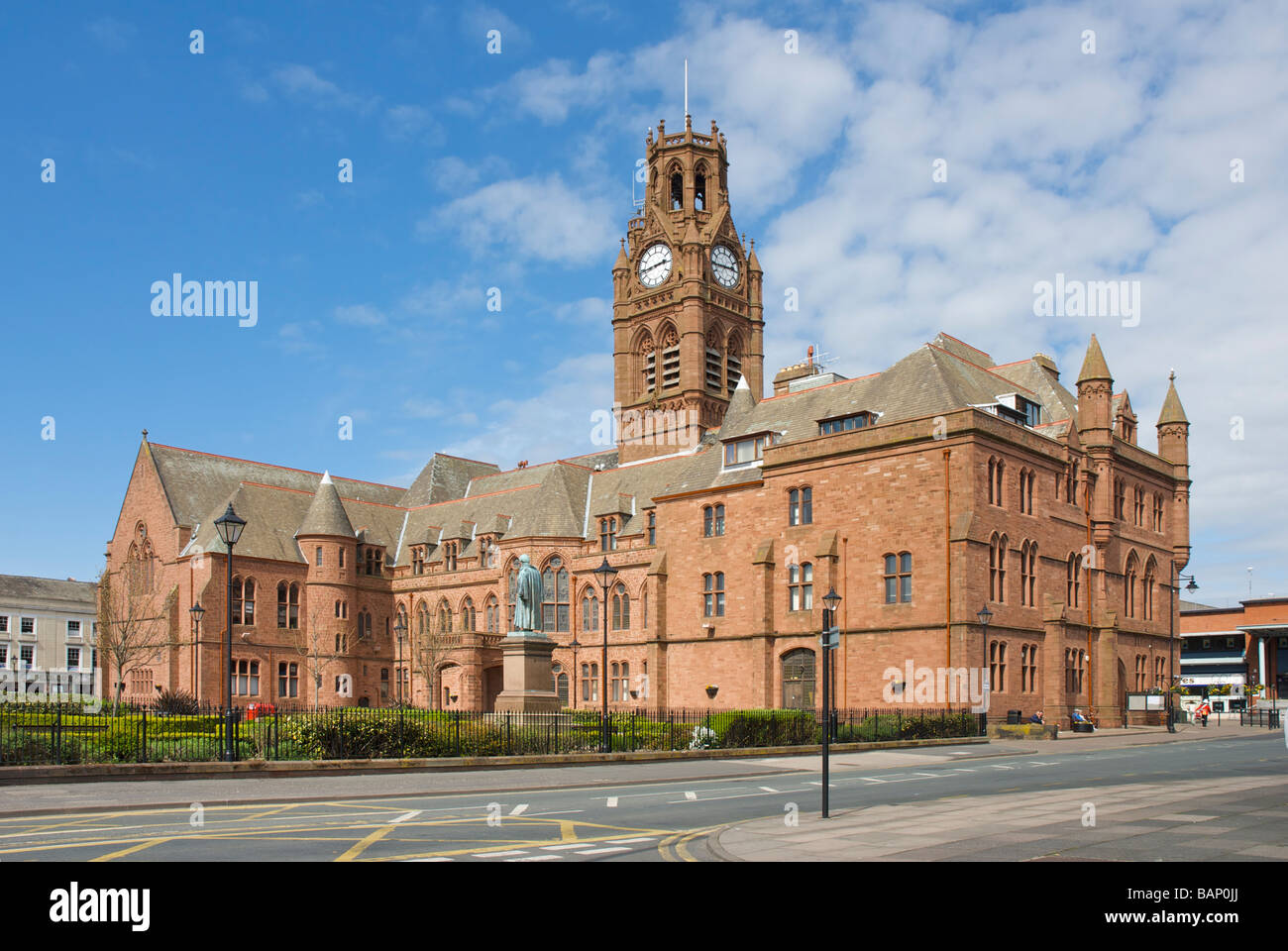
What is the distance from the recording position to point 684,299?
277 feet

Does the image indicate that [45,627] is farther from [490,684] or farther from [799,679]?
[799,679]

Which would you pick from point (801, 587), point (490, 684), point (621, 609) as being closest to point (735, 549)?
point (801, 587)

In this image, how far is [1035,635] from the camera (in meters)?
45.2

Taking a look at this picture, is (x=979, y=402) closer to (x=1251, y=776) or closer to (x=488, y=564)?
(x=1251, y=776)

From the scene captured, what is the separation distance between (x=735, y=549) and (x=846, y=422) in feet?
26.4

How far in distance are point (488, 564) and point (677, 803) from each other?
48.6 meters

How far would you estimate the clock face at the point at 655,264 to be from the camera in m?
87.4

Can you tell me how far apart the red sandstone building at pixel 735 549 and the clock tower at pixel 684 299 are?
594 mm

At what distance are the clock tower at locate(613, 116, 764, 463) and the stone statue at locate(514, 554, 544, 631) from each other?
4865 centimetres

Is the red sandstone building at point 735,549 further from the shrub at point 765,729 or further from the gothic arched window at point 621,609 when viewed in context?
the shrub at point 765,729

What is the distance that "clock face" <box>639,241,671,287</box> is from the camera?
8738cm

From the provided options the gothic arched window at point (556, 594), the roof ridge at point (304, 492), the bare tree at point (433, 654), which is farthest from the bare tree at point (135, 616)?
the gothic arched window at point (556, 594)

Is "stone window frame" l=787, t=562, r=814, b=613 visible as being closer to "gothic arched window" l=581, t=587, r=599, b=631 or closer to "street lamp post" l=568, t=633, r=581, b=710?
"gothic arched window" l=581, t=587, r=599, b=631

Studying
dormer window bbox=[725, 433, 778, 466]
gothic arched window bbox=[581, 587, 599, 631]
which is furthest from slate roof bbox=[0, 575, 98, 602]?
dormer window bbox=[725, 433, 778, 466]
